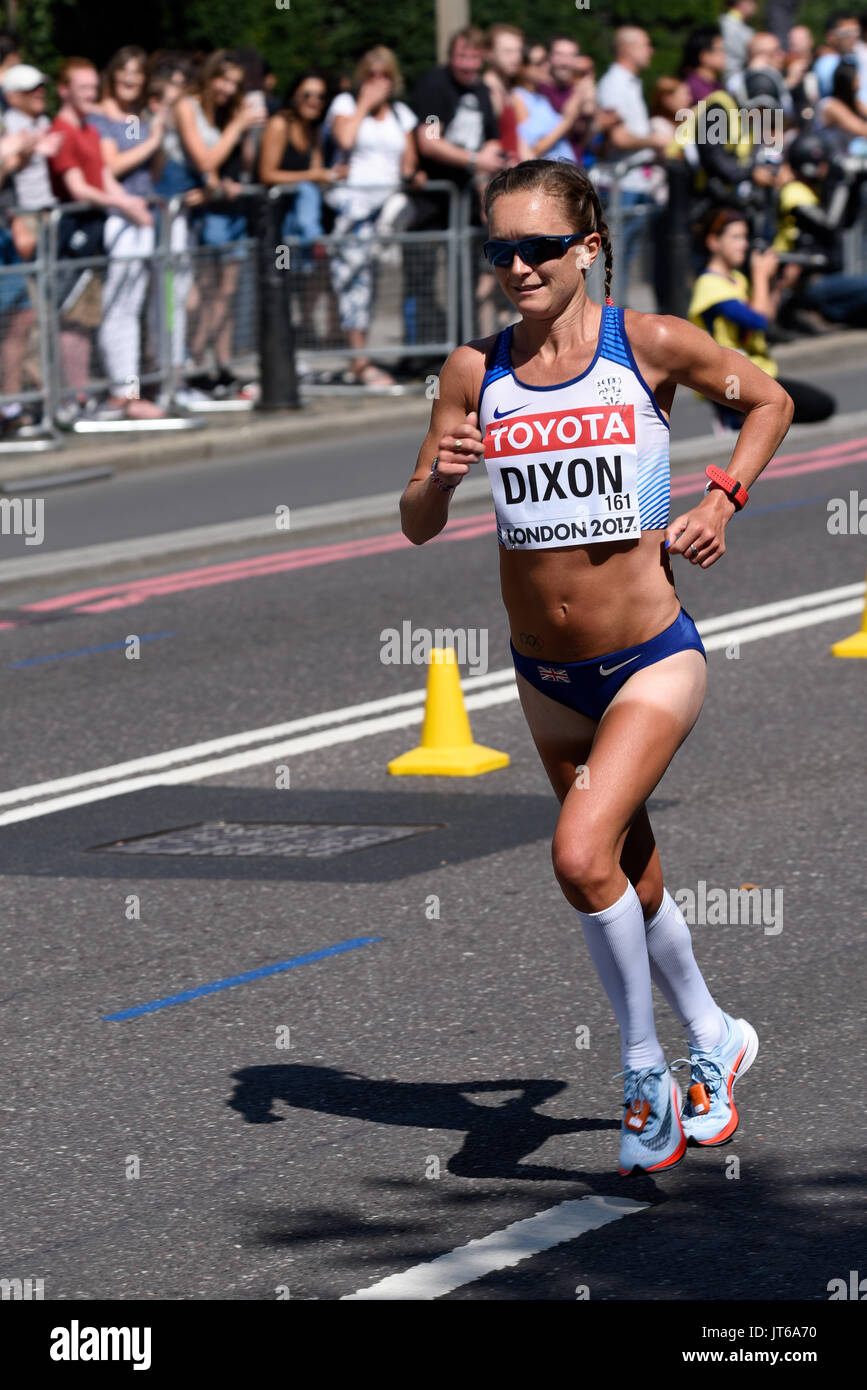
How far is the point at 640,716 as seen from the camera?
5289 mm

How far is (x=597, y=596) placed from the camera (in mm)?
5379

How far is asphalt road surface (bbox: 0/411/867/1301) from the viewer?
496cm

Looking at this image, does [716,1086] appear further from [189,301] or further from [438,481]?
[189,301]

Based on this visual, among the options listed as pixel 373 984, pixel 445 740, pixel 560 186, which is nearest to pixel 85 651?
pixel 445 740

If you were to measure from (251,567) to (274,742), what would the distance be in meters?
4.53

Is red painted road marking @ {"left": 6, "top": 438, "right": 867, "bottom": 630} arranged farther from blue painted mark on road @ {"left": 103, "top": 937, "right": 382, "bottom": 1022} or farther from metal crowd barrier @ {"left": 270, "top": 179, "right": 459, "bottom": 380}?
blue painted mark on road @ {"left": 103, "top": 937, "right": 382, "bottom": 1022}

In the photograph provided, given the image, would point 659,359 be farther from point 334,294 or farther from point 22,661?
point 334,294

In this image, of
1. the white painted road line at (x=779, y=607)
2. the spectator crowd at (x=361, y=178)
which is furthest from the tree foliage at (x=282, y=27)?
the white painted road line at (x=779, y=607)

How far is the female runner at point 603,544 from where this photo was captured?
524 centimetres

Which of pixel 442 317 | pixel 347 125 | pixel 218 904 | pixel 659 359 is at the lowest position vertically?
pixel 218 904

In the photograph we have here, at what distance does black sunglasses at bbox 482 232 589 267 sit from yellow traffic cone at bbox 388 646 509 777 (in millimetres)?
4045

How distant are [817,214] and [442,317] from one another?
3.37 meters
